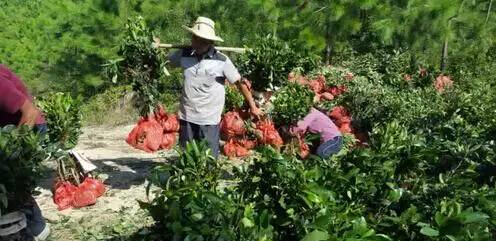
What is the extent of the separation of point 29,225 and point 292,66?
3056mm

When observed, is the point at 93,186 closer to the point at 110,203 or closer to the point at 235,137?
the point at 110,203

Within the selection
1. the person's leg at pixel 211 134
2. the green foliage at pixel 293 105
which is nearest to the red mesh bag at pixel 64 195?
the person's leg at pixel 211 134

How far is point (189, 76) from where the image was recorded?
15.9 ft

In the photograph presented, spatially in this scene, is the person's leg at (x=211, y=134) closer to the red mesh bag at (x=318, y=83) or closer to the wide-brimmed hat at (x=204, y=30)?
the wide-brimmed hat at (x=204, y=30)

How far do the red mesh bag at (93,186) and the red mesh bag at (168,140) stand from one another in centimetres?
106

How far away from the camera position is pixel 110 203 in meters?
5.25

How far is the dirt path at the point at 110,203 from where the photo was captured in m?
4.65

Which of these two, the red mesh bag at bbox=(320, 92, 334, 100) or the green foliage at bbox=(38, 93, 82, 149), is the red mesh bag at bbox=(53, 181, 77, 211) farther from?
the red mesh bag at bbox=(320, 92, 334, 100)

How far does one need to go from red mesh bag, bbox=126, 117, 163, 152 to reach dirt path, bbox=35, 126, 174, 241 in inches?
11.1


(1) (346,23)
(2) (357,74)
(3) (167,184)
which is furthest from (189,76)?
(1) (346,23)

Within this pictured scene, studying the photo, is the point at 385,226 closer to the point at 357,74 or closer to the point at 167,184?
the point at 167,184

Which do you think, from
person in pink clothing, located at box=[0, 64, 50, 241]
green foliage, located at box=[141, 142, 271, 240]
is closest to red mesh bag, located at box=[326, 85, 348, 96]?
person in pink clothing, located at box=[0, 64, 50, 241]

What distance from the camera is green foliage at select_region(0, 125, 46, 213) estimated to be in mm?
3553

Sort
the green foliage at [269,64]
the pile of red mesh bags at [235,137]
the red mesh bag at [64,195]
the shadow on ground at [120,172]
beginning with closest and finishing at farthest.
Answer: the red mesh bag at [64,195], the shadow on ground at [120,172], the green foliage at [269,64], the pile of red mesh bags at [235,137]
